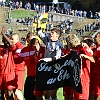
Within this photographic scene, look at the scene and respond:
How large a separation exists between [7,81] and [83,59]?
1963mm

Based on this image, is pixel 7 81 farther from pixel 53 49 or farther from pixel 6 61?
pixel 53 49

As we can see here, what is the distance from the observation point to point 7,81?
329 inches

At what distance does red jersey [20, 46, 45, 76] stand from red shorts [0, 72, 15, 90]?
0.42 m

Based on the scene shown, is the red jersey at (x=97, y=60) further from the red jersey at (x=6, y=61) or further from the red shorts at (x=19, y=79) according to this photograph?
the red jersey at (x=6, y=61)

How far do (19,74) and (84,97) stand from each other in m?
1.90

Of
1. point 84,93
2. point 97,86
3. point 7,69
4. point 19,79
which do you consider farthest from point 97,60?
point 7,69

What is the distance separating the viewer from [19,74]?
8.53m

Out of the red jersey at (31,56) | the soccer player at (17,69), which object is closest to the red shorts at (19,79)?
the soccer player at (17,69)

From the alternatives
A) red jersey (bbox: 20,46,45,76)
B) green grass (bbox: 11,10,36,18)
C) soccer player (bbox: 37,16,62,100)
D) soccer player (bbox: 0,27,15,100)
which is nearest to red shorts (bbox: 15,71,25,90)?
soccer player (bbox: 0,27,15,100)

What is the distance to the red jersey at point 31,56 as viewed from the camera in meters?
8.30

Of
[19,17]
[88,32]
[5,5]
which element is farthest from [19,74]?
[5,5]

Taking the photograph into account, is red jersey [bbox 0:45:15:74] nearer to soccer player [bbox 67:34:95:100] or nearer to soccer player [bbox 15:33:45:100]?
soccer player [bbox 15:33:45:100]

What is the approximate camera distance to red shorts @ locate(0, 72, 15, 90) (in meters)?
8.36

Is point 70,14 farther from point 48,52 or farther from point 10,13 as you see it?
point 48,52
